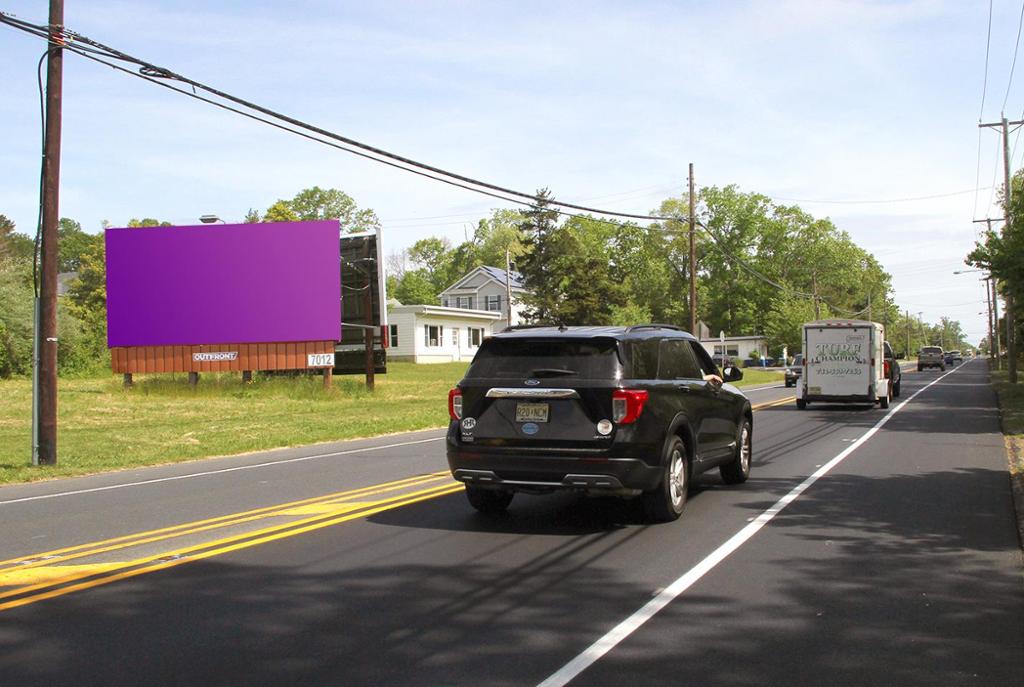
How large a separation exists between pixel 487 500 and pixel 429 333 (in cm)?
5531

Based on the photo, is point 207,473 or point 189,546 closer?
point 189,546

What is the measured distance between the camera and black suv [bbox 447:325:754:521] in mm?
8359

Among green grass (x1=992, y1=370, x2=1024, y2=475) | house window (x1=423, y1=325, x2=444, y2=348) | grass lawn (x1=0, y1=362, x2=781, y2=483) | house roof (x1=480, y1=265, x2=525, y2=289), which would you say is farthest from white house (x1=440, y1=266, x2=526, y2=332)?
green grass (x1=992, y1=370, x2=1024, y2=475)

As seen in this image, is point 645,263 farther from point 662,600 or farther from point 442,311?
point 662,600

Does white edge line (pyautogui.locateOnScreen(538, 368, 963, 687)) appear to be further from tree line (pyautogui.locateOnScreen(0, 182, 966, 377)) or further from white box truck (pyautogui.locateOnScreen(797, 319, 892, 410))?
tree line (pyautogui.locateOnScreen(0, 182, 966, 377))

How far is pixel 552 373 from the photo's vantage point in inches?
339

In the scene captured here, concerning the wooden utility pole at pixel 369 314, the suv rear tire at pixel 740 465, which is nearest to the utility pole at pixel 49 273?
the suv rear tire at pixel 740 465

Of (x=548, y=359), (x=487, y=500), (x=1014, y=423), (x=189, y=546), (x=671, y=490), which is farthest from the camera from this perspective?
(x=1014, y=423)

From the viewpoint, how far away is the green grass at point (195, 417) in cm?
1641

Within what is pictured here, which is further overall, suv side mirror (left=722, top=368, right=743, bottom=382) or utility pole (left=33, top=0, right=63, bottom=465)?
utility pole (left=33, top=0, right=63, bottom=465)

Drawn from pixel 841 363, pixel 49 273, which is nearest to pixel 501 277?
pixel 841 363

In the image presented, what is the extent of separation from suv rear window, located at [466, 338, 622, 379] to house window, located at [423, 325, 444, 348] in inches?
2160

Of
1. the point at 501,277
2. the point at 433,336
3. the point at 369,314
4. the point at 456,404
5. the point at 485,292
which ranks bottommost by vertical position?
the point at 456,404

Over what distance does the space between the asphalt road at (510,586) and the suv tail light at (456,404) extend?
1002mm
